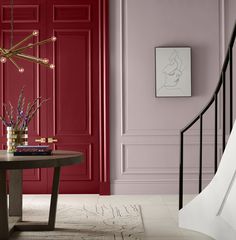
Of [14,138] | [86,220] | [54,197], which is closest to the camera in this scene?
[54,197]

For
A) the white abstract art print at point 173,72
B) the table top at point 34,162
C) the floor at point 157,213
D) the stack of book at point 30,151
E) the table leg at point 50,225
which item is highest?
the white abstract art print at point 173,72

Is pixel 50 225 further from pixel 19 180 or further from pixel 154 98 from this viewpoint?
pixel 154 98

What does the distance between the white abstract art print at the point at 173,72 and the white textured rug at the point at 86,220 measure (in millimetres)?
1663

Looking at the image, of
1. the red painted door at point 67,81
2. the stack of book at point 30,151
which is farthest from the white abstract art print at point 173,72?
the stack of book at point 30,151

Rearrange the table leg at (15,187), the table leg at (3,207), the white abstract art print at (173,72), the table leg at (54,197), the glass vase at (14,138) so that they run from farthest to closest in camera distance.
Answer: the white abstract art print at (173,72), the table leg at (15,187), the glass vase at (14,138), the table leg at (54,197), the table leg at (3,207)

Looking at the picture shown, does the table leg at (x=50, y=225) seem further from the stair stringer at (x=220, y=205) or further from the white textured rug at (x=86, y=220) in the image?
the stair stringer at (x=220, y=205)

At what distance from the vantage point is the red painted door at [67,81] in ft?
22.2

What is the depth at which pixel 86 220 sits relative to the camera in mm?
4824

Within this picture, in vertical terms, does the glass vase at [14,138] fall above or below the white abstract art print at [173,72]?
below

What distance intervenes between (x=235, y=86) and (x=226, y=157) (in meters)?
3.46

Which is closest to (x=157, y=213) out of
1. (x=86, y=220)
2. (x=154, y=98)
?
(x=86, y=220)

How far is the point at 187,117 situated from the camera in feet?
21.9

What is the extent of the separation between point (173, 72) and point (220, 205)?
3.33m

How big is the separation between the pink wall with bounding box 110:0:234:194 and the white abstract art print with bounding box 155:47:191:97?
10 centimetres
